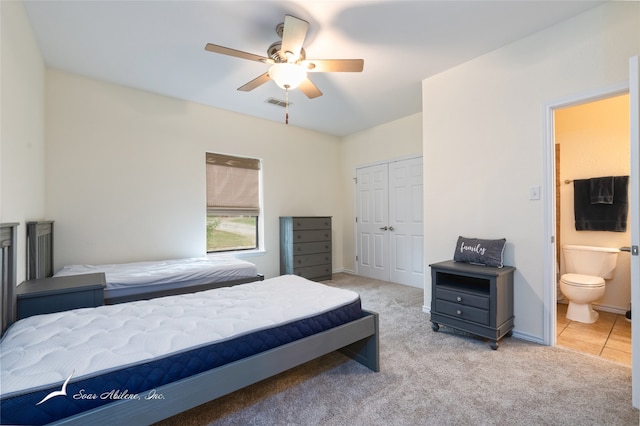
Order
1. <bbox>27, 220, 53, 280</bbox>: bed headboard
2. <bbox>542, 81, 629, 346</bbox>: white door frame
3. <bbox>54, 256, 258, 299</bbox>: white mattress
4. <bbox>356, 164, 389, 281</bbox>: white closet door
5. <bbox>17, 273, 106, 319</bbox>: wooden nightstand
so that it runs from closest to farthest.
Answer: <bbox>17, 273, 106, 319</bbox>: wooden nightstand → <bbox>27, 220, 53, 280</bbox>: bed headboard → <bbox>542, 81, 629, 346</bbox>: white door frame → <bbox>54, 256, 258, 299</bbox>: white mattress → <bbox>356, 164, 389, 281</bbox>: white closet door

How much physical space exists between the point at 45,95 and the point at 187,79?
4.69 feet

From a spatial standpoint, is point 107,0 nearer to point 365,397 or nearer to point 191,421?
point 191,421

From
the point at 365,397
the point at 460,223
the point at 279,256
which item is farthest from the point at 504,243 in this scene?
the point at 279,256

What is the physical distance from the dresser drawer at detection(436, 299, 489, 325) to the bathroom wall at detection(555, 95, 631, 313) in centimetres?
185

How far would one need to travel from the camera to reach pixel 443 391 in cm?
180

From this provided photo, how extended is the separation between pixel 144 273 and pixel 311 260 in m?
2.52

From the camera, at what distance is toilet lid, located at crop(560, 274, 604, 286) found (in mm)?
2732

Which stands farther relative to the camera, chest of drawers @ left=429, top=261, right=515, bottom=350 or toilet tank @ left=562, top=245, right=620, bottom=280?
toilet tank @ left=562, top=245, right=620, bottom=280

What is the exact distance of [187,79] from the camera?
318cm

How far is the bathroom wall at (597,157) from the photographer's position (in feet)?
9.89

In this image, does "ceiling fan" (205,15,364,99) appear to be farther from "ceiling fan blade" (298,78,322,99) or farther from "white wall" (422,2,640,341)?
"white wall" (422,2,640,341)

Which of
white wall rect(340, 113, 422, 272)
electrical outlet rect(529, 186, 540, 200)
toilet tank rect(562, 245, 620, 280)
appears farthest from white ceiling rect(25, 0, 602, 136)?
toilet tank rect(562, 245, 620, 280)

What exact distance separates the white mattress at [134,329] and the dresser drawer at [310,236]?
7.71ft

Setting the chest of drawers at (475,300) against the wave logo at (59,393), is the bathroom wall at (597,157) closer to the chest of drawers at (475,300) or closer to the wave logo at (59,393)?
the chest of drawers at (475,300)
